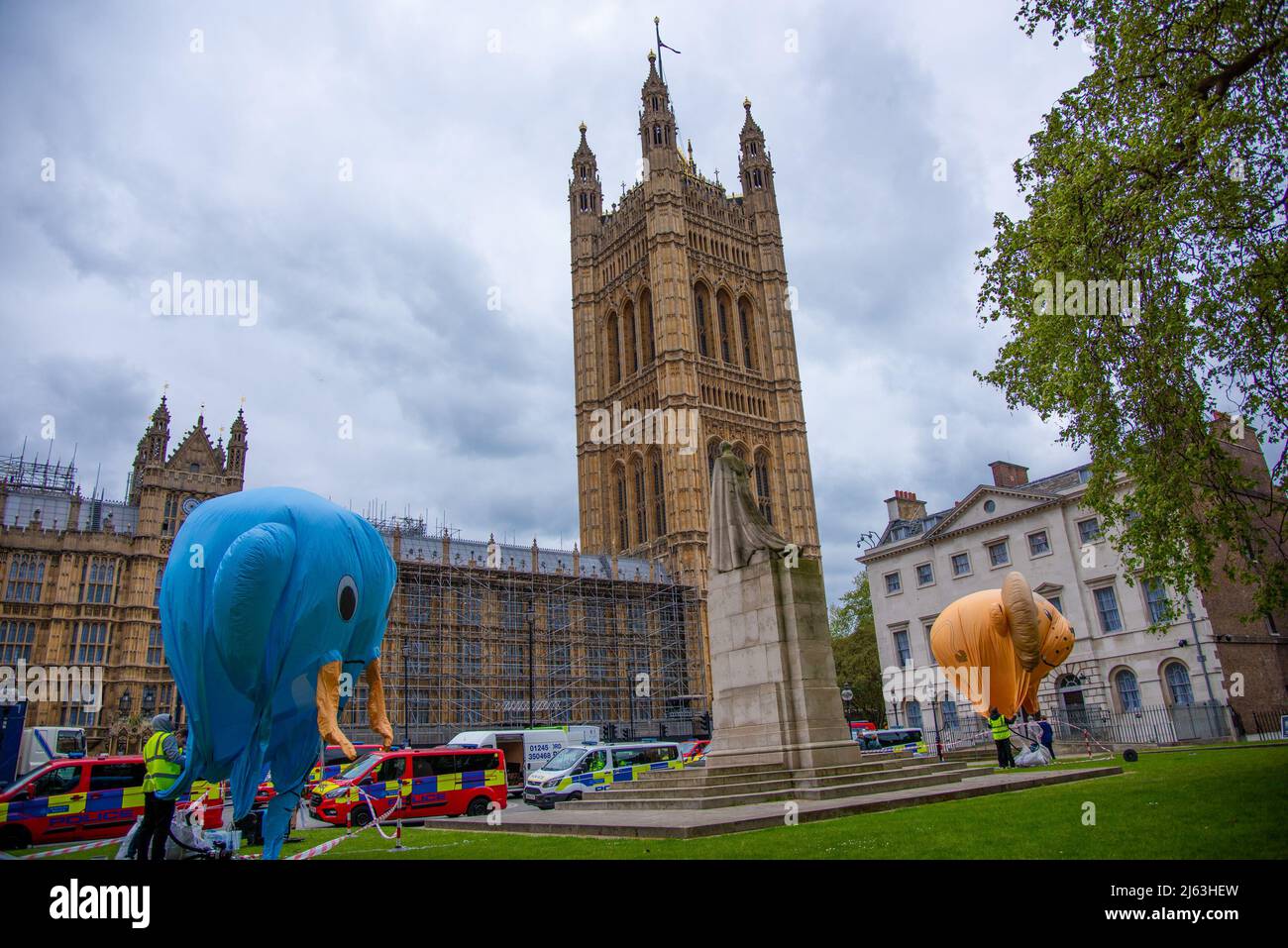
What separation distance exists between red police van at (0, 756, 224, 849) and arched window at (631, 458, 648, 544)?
181ft

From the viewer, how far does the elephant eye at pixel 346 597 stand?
8.65 meters


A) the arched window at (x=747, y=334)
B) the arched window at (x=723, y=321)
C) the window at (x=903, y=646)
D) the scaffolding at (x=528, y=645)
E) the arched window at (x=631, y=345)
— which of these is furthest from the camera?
the arched window at (x=747, y=334)

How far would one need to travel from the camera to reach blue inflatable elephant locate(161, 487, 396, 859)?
8070 millimetres

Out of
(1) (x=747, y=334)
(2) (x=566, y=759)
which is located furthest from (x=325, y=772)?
(1) (x=747, y=334)

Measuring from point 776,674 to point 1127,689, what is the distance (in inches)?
1081

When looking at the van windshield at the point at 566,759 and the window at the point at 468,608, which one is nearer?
the van windshield at the point at 566,759

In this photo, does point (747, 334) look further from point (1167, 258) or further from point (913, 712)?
point (1167, 258)

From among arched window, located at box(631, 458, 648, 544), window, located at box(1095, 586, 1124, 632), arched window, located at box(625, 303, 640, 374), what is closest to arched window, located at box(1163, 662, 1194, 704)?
window, located at box(1095, 586, 1124, 632)

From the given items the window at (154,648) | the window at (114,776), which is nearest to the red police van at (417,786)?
the window at (114,776)

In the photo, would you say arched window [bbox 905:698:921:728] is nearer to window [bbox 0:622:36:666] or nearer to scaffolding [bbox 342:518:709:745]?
scaffolding [bbox 342:518:709:745]

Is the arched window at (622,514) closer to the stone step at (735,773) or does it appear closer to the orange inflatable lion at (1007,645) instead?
the orange inflatable lion at (1007,645)

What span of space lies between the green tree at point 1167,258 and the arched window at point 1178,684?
1001 inches

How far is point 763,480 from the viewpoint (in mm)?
77688
